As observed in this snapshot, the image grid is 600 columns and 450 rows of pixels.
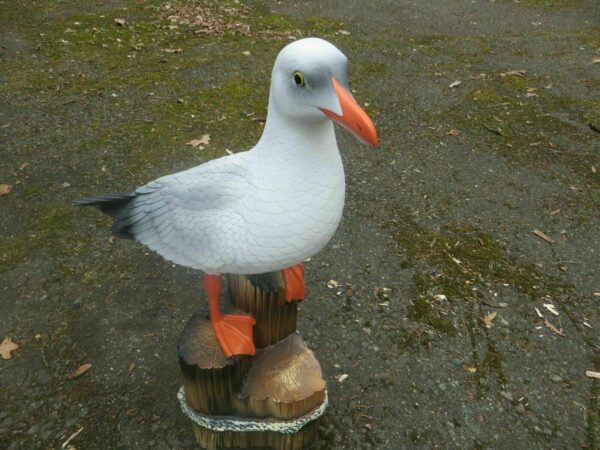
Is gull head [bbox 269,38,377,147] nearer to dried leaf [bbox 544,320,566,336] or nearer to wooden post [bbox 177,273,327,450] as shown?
wooden post [bbox 177,273,327,450]

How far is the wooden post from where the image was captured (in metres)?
2.07

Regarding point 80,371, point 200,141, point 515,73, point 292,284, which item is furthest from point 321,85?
point 515,73

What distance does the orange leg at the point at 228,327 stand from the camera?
2.04 metres

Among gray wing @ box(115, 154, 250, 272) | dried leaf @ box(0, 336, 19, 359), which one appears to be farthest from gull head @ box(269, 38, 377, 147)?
dried leaf @ box(0, 336, 19, 359)

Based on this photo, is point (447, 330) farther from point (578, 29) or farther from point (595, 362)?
point (578, 29)

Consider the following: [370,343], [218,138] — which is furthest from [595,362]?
[218,138]

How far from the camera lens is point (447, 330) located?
2984 millimetres

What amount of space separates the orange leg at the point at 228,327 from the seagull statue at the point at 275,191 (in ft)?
0.24

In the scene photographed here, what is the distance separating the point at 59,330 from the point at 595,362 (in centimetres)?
321

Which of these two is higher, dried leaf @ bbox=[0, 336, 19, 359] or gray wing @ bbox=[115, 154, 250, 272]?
gray wing @ bbox=[115, 154, 250, 272]

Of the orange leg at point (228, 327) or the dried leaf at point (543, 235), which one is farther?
the dried leaf at point (543, 235)

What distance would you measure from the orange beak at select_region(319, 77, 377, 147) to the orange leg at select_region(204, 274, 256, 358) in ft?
2.97

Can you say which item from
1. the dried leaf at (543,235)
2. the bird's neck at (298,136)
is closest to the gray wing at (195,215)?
the bird's neck at (298,136)

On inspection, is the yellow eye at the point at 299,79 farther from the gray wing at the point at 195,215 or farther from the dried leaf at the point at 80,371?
the dried leaf at the point at 80,371
